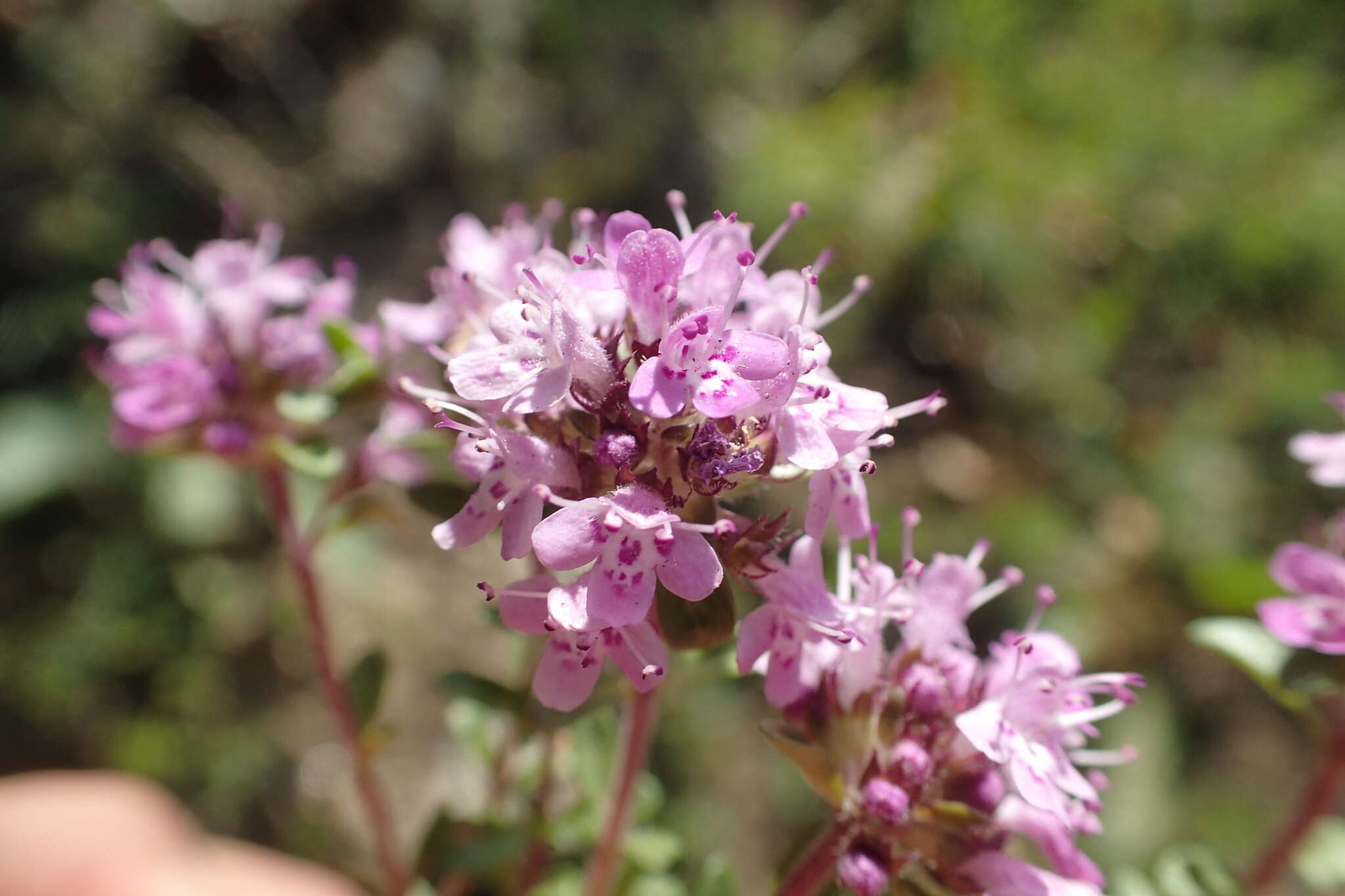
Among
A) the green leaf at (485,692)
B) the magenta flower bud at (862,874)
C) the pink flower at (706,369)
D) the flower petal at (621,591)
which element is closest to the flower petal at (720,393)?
the pink flower at (706,369)

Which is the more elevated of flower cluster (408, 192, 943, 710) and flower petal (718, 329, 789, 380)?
flower petal (718, 329, 789, 380)

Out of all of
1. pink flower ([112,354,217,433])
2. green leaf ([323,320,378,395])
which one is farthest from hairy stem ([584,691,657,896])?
pink flower ([112,354,217,433])

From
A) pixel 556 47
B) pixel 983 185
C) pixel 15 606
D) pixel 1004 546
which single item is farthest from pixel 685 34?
pixel 15 606

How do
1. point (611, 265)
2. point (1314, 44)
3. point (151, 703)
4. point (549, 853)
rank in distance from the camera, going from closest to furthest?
point (611, 265)
point (549, 853)
point (151, 703)
point (1314, 44)

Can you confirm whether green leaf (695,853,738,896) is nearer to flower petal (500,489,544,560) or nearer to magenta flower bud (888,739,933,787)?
magenta flower bud (888,739,933,787)

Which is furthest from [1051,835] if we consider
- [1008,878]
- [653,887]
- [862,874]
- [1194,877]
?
[653,887]

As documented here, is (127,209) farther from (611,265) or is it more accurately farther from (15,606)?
(611,265)
